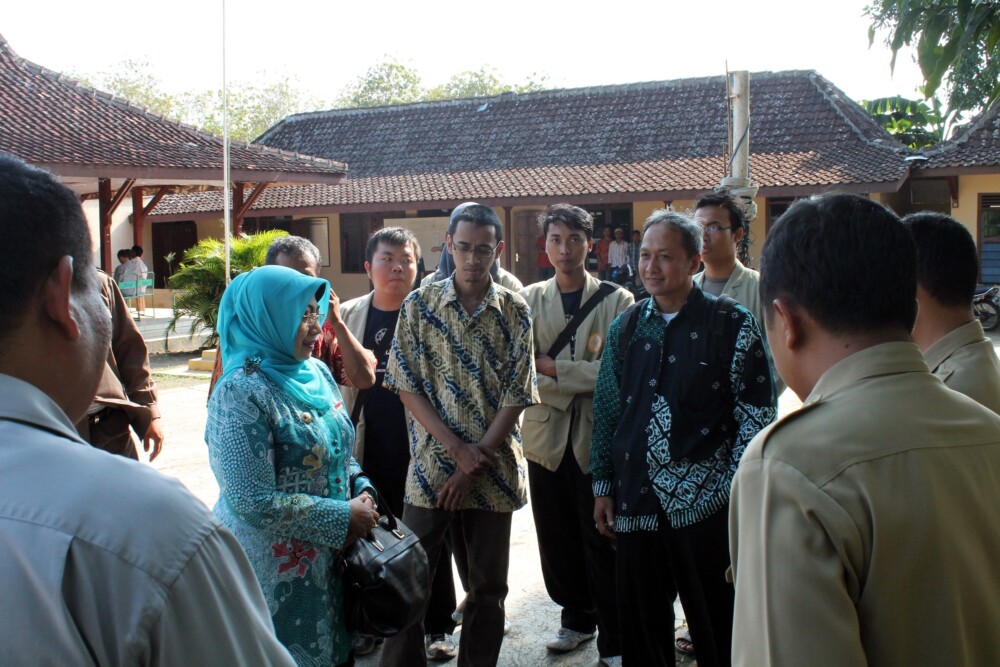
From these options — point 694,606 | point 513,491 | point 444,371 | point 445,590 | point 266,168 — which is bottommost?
point 445,590

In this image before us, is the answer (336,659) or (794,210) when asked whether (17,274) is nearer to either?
(794,210)

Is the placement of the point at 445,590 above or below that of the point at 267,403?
below

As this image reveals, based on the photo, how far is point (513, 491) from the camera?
3.23m

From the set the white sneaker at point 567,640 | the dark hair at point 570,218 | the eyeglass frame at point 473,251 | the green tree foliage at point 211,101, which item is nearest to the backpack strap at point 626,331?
the eyeglass frame at point 473,251

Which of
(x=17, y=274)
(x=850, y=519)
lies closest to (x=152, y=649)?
(x=17, y=274)

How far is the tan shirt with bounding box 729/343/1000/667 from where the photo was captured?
1.23m

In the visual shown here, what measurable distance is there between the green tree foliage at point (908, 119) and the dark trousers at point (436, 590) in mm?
22217

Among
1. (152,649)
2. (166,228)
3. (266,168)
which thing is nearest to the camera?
(152,649)

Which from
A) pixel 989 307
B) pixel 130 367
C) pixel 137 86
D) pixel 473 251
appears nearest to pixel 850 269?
pixel 473 251

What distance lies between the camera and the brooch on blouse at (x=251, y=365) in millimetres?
2441

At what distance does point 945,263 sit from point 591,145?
804 inches

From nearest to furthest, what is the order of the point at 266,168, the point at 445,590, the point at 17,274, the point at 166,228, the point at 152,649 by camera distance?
the point at 152,649 → the point at 17,274 → the point at 445,590 → the point at 266,168 → the point at 166,228

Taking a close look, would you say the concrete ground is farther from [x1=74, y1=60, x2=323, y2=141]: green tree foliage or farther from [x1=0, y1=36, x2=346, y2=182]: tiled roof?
[x1=74, y1=60, x2=323, y2=141]: green tree foliage

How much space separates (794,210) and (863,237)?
0.46ft
